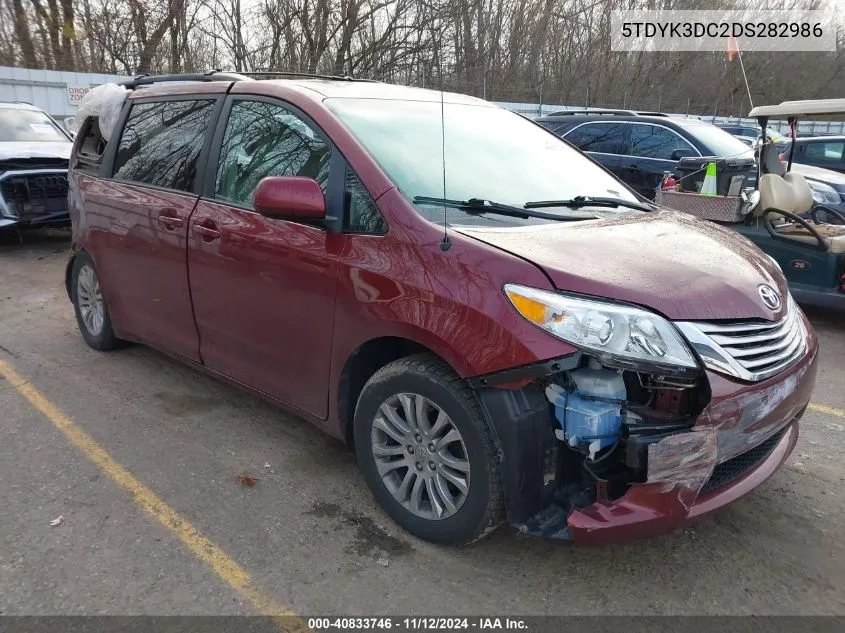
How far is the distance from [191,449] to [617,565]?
222cm

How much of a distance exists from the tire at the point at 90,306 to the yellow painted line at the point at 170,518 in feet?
2.37

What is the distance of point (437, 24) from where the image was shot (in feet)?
69.8

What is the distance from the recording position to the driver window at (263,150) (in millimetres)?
3084

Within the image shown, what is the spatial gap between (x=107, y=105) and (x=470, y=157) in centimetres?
283

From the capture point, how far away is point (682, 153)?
842 cm

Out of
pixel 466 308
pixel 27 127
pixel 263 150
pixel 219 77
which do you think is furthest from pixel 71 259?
pixel 27 127

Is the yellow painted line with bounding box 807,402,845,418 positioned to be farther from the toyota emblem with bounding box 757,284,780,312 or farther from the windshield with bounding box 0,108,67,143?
the windshield with bounding box 0,108,67,143

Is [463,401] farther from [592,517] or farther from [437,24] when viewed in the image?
[437,24]

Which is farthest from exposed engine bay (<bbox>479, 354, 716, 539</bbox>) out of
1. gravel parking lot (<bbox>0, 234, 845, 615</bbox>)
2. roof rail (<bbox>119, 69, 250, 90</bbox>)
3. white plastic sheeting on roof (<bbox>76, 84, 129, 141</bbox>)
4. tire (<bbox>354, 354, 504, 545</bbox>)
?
white plastic sheeting on roof (<bbox>76, 84, 129, 141</bbox>)

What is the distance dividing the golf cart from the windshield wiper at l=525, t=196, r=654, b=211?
301 cm

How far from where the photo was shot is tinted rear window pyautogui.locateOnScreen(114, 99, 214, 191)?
3.73m

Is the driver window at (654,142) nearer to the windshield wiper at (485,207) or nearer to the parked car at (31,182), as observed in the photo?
the windshield wiper at (485,207)

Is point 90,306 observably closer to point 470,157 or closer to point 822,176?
point 470,157

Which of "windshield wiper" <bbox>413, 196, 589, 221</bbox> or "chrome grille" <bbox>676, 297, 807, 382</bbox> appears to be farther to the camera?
"windshield wiper" <bbox>413, 196, 589, 221</bbox>
